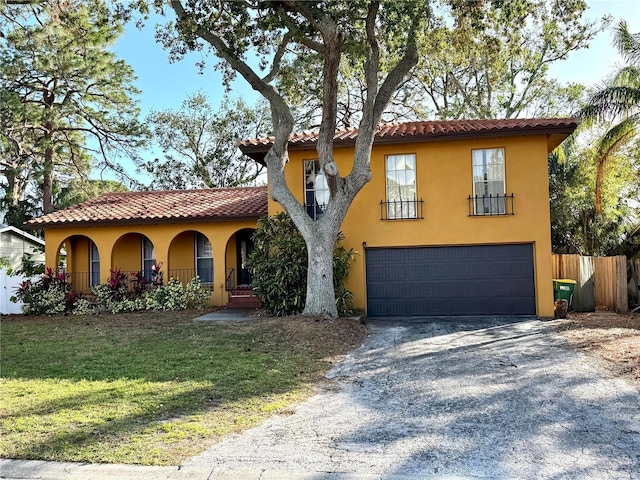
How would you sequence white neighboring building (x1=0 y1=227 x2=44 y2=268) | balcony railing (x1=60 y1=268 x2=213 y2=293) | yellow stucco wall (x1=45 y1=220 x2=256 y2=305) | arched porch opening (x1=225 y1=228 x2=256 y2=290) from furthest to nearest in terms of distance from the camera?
white neighboring building (x1=0 y1=227 x2=44 y2=268)
arched porch opening (x1=225 y1=228 x2=256 y2=290)
balcony railing (x1=60 y1=268 x2=213 y2=293)
yellow stucco wall (x1=45 y1=220 x2=256 y2=305)

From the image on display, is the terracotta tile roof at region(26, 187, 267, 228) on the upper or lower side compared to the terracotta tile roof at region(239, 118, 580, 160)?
lower

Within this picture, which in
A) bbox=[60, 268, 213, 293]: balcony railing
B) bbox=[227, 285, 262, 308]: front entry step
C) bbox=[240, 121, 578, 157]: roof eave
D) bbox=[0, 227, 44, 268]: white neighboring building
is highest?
bbox=[240, 121, 578, 157]: roof eave

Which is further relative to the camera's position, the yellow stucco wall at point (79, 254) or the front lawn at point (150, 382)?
the yellow stucco wall at point (79, 254)

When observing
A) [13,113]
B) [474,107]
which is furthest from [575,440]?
[474,107]

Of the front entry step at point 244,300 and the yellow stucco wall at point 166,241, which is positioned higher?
the yellow stucco wall at point 166,241

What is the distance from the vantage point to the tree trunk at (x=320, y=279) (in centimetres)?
1113

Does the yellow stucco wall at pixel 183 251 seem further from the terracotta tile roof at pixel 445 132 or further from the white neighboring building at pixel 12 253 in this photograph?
the white neighboring building at pixel 12 253

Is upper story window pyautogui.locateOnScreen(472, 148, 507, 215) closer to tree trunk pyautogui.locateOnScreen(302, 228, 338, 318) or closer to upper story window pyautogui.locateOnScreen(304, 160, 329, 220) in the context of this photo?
upper story window pyautogui.locateOnScreen(304, 160, 329, 220)

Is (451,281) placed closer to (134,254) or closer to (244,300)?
(244,300)

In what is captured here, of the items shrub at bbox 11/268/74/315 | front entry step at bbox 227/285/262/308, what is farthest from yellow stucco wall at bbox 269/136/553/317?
shrub at bbox 11/268/74/315

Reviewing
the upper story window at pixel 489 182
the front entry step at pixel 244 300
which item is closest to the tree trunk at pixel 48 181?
the front entry step at pixel 244 300

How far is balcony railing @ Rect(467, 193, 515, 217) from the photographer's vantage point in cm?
1290

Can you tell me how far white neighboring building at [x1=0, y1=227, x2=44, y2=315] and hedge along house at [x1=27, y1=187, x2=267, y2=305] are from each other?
10.8 feet

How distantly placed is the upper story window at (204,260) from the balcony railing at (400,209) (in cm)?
661
